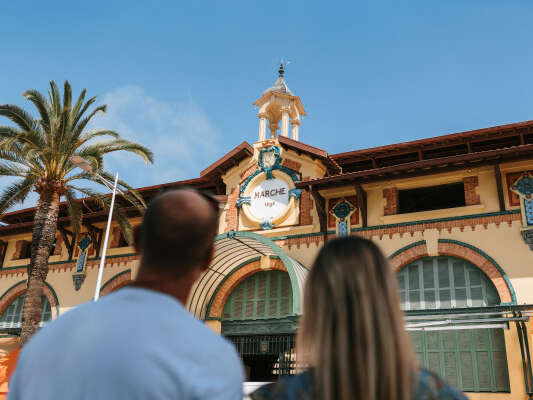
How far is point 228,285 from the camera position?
15.9 metres

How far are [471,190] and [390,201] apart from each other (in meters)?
2.23

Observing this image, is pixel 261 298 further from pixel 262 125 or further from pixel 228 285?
pixel 262 125

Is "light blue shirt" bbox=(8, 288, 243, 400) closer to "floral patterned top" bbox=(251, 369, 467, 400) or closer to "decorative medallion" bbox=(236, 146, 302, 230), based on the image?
"floral patterned top" bbox=(251, 369, 467, 400)

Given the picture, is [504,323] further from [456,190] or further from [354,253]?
[354,253]

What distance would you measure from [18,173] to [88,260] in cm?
455

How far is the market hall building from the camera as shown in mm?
11922

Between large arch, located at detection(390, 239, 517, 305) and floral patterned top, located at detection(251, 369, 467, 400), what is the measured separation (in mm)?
11679

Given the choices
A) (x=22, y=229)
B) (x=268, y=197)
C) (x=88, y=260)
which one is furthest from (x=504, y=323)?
(x=22, y=229)

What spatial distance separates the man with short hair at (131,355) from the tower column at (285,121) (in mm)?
16215

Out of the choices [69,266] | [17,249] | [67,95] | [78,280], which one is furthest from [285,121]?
[17,249]

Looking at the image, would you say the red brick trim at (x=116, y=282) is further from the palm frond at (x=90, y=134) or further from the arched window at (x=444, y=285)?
the arched window at (x=444, y=285)

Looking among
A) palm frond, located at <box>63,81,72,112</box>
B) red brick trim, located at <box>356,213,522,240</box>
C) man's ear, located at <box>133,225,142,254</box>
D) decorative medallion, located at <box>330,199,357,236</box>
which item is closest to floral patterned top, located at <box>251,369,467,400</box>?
man's ear, located at <box>133,225,142,254</box>

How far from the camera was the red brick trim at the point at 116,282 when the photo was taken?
17391 millimetres

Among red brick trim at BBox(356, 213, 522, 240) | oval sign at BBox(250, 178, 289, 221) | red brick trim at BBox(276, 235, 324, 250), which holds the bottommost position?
red brick trim at BBox(276, 235, 324, 250)
